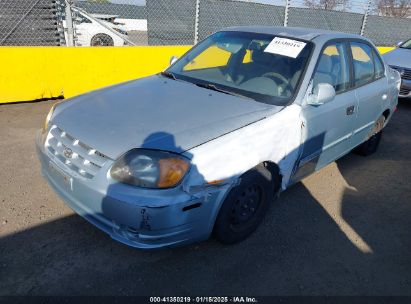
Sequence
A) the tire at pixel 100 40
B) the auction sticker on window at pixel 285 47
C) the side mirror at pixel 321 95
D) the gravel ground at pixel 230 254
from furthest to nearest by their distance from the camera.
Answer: the tire at pixel 100 40
the auction sticker on window at pixel 285 47
the side mirror at pixel 321 95
the gravel ground at pixel 230 254

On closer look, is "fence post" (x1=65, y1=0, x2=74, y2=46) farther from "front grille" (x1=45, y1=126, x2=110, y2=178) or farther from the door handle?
the door handle

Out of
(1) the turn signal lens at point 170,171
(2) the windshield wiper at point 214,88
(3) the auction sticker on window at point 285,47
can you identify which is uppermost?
(3) the auction sticker on window at point 285,47

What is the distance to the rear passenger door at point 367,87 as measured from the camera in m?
3.70

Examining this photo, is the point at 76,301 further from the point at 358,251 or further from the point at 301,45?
the point at 301,45

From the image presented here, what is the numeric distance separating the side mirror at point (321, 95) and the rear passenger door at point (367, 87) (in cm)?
92

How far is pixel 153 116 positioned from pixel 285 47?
1500mm

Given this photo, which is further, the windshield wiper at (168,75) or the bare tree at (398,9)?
the bare tree at (398,9)

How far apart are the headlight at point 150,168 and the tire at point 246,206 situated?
0.50 m

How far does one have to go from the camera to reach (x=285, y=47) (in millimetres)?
3197

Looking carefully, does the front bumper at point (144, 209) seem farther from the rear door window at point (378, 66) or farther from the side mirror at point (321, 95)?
the rear door window at point (378, 66)

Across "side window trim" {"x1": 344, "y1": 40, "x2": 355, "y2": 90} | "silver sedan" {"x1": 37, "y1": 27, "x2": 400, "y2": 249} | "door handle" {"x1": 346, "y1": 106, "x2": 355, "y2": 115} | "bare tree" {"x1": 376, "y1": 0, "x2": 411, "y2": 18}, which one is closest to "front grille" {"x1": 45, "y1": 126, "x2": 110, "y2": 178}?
"silver sedan" {"x1": 37, "y1": 27, "x2": 400, "y2": 249}

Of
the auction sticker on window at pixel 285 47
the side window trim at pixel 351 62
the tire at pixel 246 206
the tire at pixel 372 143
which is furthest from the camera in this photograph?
the tire at pixel 372 143

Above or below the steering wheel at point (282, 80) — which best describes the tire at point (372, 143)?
below

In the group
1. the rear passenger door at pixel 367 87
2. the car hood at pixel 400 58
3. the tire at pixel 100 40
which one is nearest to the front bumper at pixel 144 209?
the rear passenger door at pixel 367 87
